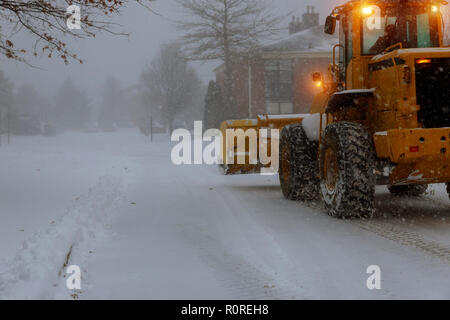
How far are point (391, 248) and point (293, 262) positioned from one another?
1199mm

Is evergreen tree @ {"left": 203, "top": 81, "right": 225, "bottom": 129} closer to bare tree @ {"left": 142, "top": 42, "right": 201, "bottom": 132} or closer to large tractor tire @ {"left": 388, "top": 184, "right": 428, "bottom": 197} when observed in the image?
bare tree @ {"left": 142, "top": 42, "right": 201, "bottom": 132}

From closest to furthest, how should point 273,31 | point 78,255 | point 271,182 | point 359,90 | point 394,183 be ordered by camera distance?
1. point 78,255
2. point 394,183
3. point 359,90
4. point 271,182
5. point 273,31

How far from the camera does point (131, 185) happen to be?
13375mm

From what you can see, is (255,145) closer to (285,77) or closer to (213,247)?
(213,247)

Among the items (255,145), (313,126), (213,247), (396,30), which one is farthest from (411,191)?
(213,247)

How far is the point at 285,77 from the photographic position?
45.4 metres

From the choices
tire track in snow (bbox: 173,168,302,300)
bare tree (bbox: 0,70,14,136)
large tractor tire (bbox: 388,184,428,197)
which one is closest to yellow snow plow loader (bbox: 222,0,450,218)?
large tractor tire (bbox: 388,184,428,197)

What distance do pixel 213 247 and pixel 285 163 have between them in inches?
188

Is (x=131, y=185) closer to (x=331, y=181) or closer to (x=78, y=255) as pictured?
(x=331, y=181)

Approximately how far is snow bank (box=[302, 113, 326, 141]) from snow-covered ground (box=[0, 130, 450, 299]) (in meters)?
1.19

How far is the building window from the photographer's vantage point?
4512 centimetres

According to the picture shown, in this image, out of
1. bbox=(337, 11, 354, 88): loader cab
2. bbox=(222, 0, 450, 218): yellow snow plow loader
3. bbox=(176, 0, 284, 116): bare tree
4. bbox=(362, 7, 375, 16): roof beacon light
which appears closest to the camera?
bbox=(222, 0, 450, 218): yellow snow plow loader

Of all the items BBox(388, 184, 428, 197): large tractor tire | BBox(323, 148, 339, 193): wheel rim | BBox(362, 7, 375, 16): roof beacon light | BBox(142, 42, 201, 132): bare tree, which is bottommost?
BBox(388, 184, 428, 197): large tractor tire

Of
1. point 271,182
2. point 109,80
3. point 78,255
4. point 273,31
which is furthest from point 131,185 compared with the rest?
point 109,80
